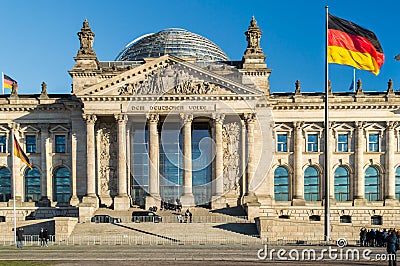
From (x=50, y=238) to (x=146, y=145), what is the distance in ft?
68.4

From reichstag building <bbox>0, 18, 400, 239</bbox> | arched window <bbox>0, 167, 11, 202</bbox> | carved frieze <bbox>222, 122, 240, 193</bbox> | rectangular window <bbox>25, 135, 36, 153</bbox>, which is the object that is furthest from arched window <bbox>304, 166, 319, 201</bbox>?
arched window <bbox>0, 167, 11, 202</bbox>

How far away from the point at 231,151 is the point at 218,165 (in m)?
3.40

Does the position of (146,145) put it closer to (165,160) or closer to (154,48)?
(165,160)

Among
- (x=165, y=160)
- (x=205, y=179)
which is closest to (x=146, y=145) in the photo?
(x=165, y=160)

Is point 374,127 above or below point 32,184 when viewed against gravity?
above

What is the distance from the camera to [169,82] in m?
69.5

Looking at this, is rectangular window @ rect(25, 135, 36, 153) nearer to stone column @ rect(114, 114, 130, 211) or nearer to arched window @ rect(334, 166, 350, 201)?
stone column @ rect(114, 114, 130, 211)

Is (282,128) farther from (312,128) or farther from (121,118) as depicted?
(121,118)

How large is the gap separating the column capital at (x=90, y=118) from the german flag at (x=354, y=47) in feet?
120

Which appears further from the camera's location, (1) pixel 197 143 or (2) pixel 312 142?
(2) pixel 312 142

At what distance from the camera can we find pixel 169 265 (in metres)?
34.6

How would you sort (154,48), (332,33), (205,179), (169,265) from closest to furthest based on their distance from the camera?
(169,265), (332,33), (205,179), (154,48)

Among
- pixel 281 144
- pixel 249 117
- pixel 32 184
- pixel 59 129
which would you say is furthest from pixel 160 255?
pixel 32 184

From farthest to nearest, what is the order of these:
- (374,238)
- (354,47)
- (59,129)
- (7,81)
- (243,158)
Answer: (59,129) < (7,81) < (243,158) < (374,238) < (354,47)
